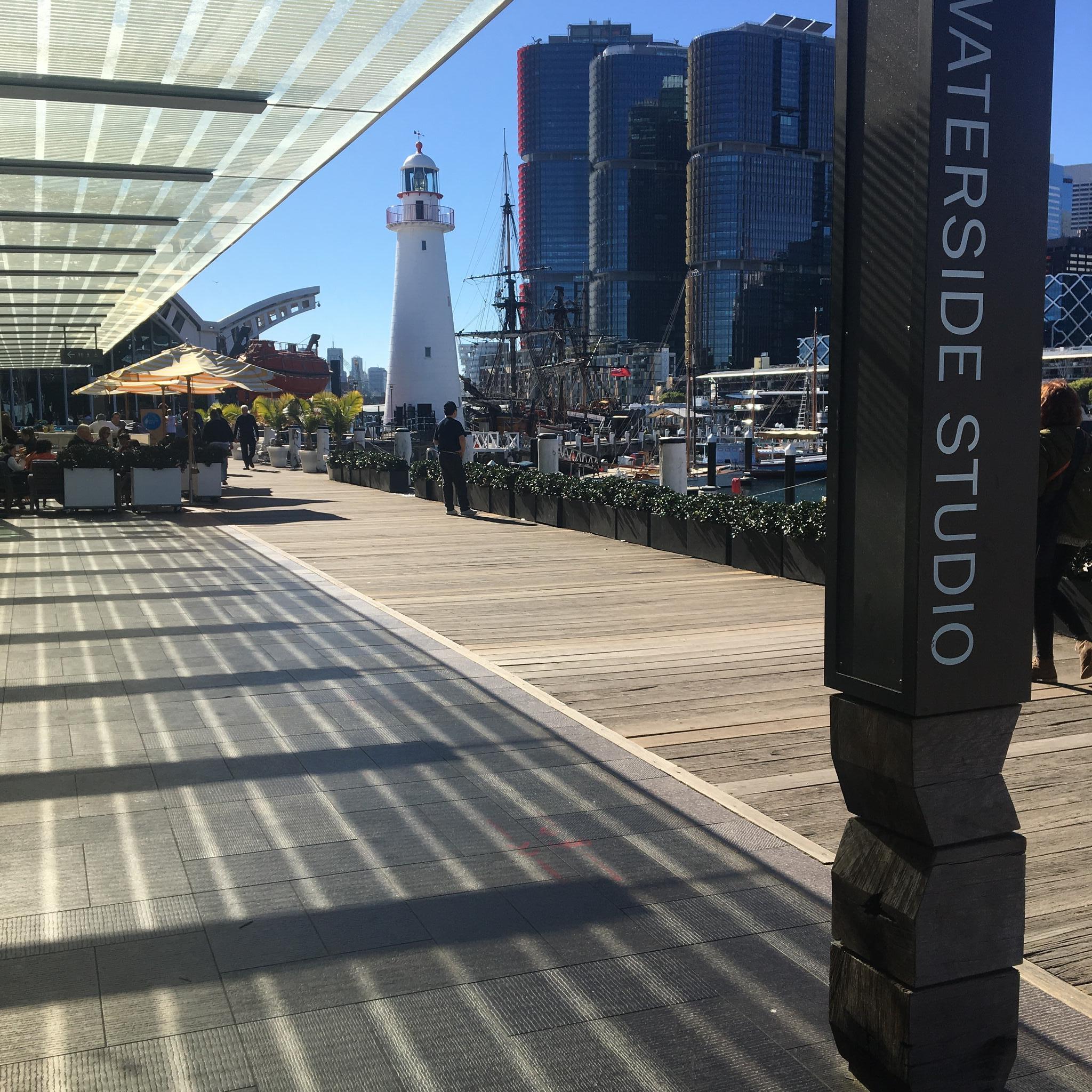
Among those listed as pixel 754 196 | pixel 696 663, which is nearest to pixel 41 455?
pixel 696 663

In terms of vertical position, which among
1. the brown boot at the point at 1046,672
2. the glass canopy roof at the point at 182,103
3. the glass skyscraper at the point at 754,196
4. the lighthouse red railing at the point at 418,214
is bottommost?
the brown boot at the point at 1046,672

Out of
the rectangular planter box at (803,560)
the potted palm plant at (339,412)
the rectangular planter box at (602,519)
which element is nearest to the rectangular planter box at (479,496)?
the rectangular planter box at (602,519)

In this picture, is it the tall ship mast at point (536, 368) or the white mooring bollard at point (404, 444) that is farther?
the tall ship mast at point (536, 368)

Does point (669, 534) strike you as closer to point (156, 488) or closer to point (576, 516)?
point (576, 516)

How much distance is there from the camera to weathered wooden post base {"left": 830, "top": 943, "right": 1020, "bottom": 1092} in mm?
2254

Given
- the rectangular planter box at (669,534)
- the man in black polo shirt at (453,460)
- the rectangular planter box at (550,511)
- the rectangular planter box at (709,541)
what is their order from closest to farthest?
the rectangular planter box at (709,541) < the rectangular planter box at (669,534) < the rectangular planter box at (550,511) < the man in black polo shirt at (453,460)

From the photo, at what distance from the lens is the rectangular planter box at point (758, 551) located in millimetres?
9914

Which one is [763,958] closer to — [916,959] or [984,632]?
[916,959]

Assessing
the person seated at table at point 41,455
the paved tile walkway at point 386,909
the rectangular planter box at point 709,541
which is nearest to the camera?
the paved tile walkway at point 386,909

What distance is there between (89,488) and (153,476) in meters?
0.88

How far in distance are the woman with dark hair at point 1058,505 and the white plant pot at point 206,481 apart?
46.2 feet

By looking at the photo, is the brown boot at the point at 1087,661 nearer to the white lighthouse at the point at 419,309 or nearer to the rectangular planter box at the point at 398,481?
the rectangular planter box at the point at 398,481

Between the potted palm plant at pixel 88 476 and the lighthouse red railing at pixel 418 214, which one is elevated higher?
the lighthouse red railing at pixel 418 214

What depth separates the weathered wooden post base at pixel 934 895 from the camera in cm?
221
